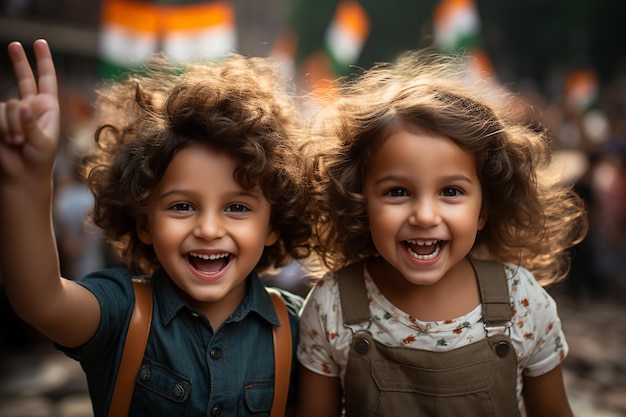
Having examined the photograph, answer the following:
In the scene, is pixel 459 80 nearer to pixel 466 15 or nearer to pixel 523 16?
pixel 466 15

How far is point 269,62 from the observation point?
1913 millimetres

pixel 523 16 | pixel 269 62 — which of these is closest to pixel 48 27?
pixel 269 62

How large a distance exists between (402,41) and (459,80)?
21105 millimetres

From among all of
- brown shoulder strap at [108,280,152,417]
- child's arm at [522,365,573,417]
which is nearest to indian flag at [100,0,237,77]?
brown shoulder strap at [108,280,152,417]

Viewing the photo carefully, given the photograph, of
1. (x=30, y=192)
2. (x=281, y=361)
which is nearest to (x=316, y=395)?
(x=281, y=361)

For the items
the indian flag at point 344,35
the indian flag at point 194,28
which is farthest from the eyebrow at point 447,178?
the indian flag at point 344,35

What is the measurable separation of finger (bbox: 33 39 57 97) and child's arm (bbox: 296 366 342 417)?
95 cm

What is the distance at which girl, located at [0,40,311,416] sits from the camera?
1506mm

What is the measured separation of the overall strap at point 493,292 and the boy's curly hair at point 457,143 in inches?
4.5

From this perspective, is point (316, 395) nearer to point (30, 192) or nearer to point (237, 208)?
point (237, 208)

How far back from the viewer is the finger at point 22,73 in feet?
3.76

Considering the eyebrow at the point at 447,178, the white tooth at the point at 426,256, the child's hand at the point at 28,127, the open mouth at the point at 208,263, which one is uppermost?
the child's hand at the point at 28,127

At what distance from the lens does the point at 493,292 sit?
161cm

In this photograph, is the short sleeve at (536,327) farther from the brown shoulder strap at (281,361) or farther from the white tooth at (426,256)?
the brown shoulder strap at (281,361)
